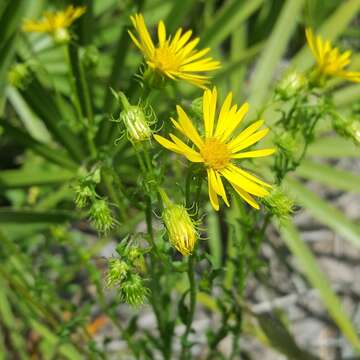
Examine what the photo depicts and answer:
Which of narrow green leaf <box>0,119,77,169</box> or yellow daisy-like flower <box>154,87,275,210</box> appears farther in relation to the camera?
narrow green leaf <box>0,119,77,169</box>

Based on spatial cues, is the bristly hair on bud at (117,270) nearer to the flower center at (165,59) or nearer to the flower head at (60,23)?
the flower center at (165,59)

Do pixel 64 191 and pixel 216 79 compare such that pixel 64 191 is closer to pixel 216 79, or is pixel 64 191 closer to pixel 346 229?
pixel 216 79

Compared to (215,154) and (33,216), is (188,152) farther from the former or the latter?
(33,216)

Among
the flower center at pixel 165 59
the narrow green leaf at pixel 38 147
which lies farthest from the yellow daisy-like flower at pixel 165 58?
the narrow green leaf at pixel 38 147

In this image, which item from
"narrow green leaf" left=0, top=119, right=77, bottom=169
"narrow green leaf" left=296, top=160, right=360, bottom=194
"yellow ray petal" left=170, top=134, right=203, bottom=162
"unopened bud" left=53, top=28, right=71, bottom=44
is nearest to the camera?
"yellow ray petal" left=170, top=134, right=203, bottom=162

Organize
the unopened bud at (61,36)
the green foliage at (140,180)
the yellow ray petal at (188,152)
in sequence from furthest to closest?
the unopened bud at (61,36)
the green foliage at (140,180)
the yellow ray petal at (188,152)

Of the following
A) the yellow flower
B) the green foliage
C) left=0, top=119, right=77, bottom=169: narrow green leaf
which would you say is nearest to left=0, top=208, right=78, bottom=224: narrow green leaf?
the green foliage

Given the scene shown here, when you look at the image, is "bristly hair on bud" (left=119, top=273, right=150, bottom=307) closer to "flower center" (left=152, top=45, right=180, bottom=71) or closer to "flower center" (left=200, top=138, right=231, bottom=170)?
"flower center" (left=200, top=138, right=231, bottom=170)

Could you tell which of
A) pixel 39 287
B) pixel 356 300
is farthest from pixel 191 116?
pixel 356 300
